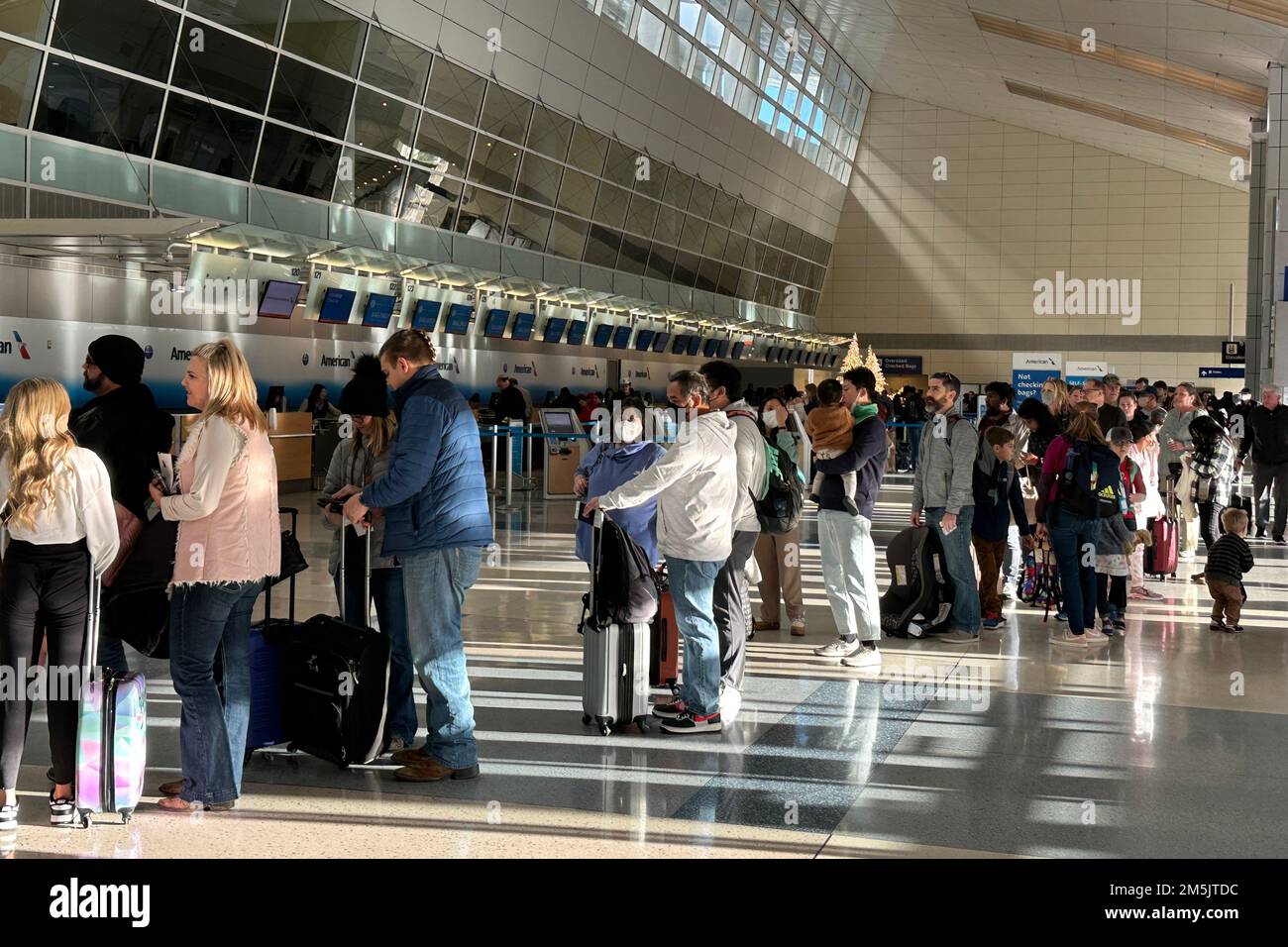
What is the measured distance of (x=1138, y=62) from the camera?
27.2 meters

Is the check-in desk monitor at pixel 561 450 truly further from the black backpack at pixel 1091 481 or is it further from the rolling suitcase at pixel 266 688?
the rolling suitcase at pixel 266 688

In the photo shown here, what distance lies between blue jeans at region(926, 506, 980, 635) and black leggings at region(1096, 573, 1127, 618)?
1052 millimetres

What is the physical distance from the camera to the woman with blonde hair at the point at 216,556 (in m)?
5.04

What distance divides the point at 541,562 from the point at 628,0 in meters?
18.0

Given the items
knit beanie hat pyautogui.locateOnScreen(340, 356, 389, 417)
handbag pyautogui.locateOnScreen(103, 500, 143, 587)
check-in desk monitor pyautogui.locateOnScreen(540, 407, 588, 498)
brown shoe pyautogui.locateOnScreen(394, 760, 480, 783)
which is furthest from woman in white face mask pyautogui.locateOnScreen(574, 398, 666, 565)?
check-in desk monitor pyautogui.locateOnScreen(540, 407, 588, 498)

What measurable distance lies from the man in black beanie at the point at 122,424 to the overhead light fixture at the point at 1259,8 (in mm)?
18395

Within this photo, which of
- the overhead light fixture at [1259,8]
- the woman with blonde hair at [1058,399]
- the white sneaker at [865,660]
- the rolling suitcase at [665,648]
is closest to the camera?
the rolling suitcase at [665,648]

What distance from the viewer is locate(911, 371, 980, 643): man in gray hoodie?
937 centimetres

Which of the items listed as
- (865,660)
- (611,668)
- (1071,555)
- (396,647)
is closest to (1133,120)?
(1071,555)

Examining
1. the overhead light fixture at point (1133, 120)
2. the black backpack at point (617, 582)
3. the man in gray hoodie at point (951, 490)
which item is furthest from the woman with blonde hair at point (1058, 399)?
the overhead light fixture at point (1133, 120)

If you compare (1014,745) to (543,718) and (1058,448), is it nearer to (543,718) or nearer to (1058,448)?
(543,718)

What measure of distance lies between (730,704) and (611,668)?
2.63ft

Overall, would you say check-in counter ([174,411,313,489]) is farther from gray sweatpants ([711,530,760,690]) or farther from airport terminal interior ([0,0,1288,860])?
gray sweatpants ([711,530,760,690])

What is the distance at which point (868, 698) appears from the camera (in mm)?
7520
